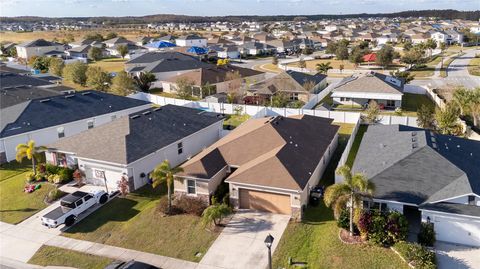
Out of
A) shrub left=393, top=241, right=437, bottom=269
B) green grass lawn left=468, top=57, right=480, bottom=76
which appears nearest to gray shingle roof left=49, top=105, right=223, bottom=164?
shrub left=393, top=241, right=437, bottom=269

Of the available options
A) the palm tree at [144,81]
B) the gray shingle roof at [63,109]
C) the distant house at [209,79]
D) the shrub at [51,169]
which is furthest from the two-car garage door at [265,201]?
the palm tree at [144,81]

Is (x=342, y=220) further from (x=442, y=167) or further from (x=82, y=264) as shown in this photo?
(x=82, y=264)

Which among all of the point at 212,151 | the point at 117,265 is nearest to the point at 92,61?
the point at 212,151

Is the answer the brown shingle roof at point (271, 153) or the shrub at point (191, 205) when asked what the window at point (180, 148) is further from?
the shrub at point (191, 205)

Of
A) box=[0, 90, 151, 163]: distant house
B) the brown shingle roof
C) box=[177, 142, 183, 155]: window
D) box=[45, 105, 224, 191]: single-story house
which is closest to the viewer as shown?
the brown shingle roof

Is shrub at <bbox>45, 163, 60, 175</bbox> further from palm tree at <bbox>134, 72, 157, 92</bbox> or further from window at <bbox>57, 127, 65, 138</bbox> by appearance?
palm tree at <bbox>134, 72, 157, 92</bbox>

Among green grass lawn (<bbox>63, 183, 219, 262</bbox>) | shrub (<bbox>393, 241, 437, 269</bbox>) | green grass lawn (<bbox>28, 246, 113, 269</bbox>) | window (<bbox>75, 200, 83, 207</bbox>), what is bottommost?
green grass lawn (<bbox>28, 246, 113, 269</bbox>)

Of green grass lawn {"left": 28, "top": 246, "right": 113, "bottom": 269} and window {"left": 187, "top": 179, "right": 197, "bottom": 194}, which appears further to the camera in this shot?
window {"left": 187, "top": 179, "right": 197, "bottom": 194}

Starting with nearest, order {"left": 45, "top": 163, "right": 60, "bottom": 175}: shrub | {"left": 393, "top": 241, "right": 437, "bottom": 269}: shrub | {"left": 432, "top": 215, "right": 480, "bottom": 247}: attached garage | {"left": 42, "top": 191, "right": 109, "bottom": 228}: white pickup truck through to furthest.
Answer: {"left": 393, "top": 241, "right": 437, "bottom": 269}: shrub, {"left": 432, "top": 215, "right": 480, "bottom": 247}: attached garage, {"left": 42, "top": 191, "right": 109, "bottom": 228}: white pickup truck, {"left": 45, "top": 163, "right": 60, "bottom": 175}: shrub
